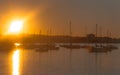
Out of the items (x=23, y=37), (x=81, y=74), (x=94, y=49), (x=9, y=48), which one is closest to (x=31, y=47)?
(x=9, y=48)

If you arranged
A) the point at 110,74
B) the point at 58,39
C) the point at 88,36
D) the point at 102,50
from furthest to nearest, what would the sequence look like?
the point at 58,39
the point at 88,36
the point at 102,50
the point at 110,74

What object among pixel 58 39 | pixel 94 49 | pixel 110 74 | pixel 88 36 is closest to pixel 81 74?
pixel 110 74

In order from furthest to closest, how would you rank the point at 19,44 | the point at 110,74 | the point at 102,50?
the point at 19,44, the point at 102,50, the point at 110,74

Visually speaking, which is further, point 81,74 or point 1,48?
point 1,48

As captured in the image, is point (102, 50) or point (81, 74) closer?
point (81, 74)

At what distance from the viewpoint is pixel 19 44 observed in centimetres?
9250

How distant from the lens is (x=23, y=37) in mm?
90438

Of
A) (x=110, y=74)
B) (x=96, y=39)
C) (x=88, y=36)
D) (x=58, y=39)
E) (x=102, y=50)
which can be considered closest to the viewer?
(x=110, y=74)

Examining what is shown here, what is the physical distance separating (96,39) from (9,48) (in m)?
18.7

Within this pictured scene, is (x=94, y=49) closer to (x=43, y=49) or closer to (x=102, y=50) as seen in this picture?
(x=102, y=50)

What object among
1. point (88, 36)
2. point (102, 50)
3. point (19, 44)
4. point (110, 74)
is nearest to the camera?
point (110, 74)

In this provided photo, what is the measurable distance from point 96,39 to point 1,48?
1919 cm

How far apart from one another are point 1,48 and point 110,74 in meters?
48.9

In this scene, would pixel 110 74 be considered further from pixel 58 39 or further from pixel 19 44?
pixel 19 44
